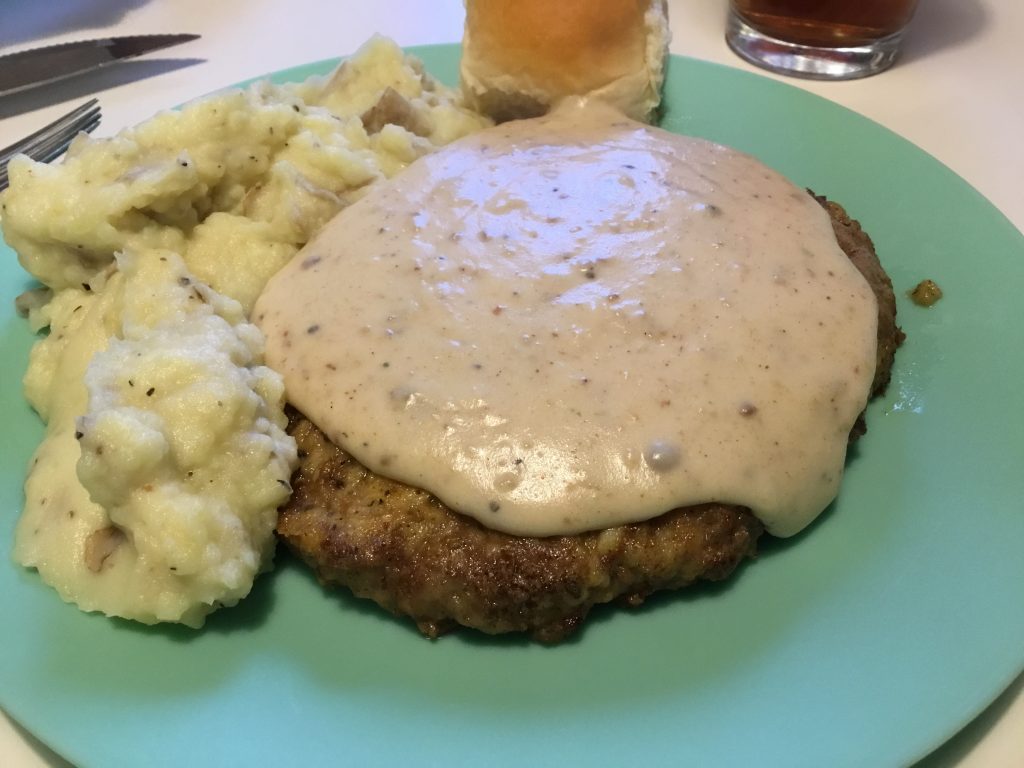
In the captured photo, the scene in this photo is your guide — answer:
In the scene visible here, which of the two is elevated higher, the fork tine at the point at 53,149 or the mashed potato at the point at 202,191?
the mashed potato at the point at 202,191

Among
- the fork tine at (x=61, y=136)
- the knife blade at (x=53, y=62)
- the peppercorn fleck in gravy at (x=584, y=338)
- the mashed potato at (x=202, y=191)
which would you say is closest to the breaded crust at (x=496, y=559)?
the peppercorn fleck in gravy at (x=584, y=338)

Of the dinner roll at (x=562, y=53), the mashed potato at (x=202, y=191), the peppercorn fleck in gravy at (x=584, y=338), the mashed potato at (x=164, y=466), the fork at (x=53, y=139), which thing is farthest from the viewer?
the fork at (x=53, y=139)

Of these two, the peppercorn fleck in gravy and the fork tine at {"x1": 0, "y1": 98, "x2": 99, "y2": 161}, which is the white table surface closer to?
the fork tine at {"x1": 0, "y1": 98, "x2": 99, "y2": 161}

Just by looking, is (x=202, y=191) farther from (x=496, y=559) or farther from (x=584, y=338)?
(x=496, y=559)

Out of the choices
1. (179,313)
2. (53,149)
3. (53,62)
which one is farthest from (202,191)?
(53,62)

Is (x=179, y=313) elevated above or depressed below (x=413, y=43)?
above

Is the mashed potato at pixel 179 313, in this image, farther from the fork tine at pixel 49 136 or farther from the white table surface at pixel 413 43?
the white table surface at pixel 413 43
